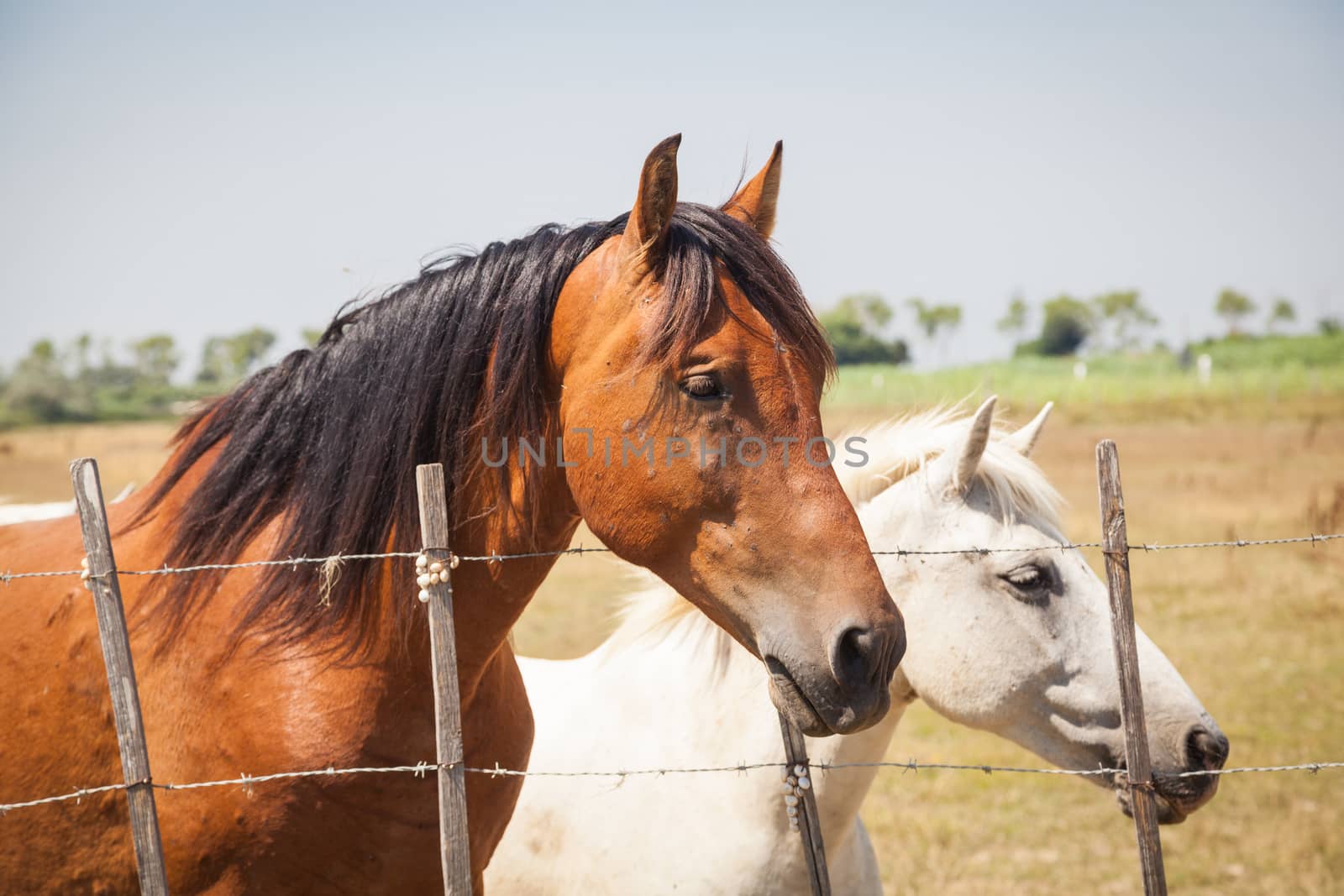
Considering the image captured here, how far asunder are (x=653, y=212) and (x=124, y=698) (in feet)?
4.71

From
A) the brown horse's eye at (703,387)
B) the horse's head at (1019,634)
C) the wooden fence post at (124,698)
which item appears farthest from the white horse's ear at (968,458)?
the wooden fence post at (124,698)

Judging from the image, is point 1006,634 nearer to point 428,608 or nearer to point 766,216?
point 766,216

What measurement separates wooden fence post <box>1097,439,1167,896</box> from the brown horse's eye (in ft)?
3.14

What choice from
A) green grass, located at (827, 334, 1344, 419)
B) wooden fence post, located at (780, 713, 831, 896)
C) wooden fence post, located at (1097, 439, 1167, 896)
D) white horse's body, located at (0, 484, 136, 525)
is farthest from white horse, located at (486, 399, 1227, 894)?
green grass, located at (827, 334, 1344, 419)

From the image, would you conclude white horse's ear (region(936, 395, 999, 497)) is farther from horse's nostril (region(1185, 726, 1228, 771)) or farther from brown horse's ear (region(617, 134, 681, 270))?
brown horse's ear (region(617, 134, 681, 270))

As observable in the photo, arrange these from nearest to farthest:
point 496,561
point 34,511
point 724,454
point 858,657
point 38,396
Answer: point 858,657, point 724,454, point 496,561, point 34,511, point 38,396

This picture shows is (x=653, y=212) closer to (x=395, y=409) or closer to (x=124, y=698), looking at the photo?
(x=395, y=409)

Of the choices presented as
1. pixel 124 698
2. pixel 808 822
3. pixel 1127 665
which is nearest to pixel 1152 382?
pixel 1127 665

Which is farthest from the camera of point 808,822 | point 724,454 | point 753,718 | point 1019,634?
point 753,718

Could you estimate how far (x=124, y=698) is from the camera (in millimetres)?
1840

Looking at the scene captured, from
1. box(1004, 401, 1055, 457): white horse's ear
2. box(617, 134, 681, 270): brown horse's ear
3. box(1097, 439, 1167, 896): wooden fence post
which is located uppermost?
box(617, 134, 681, 270): brown horse's ear

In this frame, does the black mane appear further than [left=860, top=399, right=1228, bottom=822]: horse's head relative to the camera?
No

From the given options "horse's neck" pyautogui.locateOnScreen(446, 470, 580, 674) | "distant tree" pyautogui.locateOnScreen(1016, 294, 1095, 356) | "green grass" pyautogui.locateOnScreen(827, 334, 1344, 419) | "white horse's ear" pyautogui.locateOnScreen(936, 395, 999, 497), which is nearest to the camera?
"horse's neck" pyautogui.locateOnScreen(446, 470, 580, 674)

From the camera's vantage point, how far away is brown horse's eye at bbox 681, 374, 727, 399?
1.77 m
